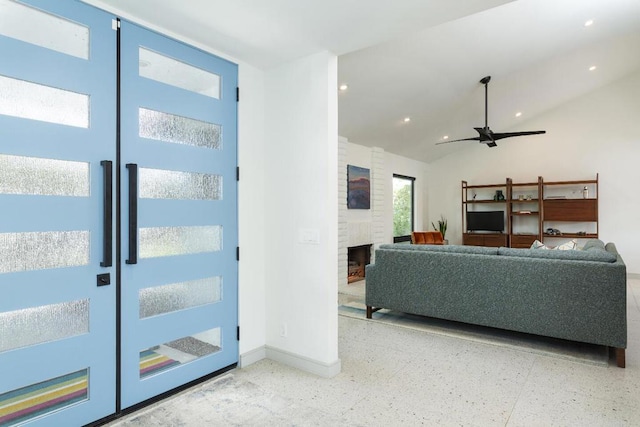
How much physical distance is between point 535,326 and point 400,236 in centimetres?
494

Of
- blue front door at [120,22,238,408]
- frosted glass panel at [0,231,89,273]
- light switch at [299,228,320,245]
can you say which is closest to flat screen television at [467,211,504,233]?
light switch at [299,228,320,245]

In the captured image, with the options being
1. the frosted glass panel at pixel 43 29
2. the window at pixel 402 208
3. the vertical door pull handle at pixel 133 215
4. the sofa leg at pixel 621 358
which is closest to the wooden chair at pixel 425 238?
the window at pixel 402 208

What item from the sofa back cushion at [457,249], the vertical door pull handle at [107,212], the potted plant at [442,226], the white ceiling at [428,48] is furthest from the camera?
the potted plant at [442,226]

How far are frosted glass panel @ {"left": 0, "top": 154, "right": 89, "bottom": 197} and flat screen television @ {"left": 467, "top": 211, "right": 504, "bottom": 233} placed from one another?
26.3 feet

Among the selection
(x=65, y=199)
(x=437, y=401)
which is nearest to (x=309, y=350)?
(x=437, y=401)

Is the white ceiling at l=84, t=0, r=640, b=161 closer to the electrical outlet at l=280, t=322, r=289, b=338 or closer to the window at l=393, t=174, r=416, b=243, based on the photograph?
the window at l=393, t=174, r=416, b=243

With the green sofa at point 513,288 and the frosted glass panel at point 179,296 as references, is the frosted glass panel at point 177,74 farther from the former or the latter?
the green sofa at point 513,288

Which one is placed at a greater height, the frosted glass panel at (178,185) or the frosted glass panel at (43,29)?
the frosted glass panel at (43,29)

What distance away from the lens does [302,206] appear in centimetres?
299

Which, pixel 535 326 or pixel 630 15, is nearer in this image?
pixel 535 326

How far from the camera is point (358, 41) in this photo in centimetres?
270

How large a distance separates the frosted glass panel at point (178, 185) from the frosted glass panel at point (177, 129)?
227mm

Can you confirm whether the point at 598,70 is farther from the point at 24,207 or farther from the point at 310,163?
the point at 24,207

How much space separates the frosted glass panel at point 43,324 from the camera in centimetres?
187
